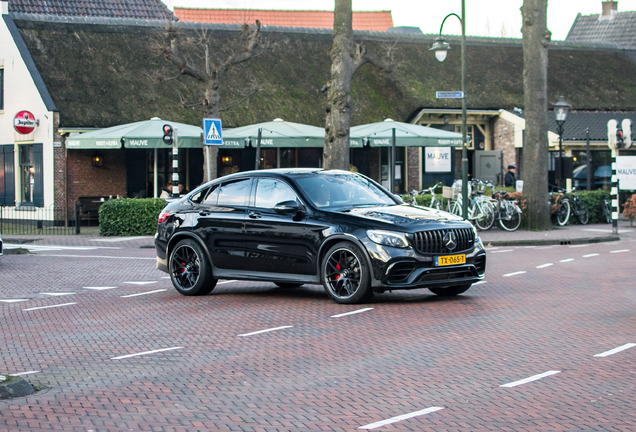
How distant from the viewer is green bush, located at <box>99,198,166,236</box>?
83.3 ft

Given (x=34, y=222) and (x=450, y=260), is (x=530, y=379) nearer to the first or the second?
(x=450, y=260)

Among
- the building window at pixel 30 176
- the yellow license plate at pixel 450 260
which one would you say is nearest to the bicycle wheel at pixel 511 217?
the building window at pixel 30 176

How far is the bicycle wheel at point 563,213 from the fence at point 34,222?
14.4m

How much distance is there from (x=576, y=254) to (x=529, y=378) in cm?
1269

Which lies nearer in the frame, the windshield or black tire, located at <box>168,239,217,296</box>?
the windshield

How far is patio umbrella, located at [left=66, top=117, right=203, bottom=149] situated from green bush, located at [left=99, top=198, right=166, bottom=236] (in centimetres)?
213

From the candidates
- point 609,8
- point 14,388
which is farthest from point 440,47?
point 609,8

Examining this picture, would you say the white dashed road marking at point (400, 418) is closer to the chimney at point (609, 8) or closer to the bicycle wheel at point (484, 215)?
the bicycle wheel at point (484, 215)

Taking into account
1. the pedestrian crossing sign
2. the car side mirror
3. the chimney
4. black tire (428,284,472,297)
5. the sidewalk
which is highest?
the chimney

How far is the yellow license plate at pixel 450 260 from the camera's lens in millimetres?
10984

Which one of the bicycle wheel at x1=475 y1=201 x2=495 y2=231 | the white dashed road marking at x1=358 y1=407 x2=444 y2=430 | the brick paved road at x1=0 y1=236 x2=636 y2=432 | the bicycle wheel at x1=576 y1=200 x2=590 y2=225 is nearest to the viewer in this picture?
the white dashed road marking at x1=358 y1=407 x2=444 y2=430

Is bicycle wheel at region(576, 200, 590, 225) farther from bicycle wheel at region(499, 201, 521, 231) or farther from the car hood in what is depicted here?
the car hood

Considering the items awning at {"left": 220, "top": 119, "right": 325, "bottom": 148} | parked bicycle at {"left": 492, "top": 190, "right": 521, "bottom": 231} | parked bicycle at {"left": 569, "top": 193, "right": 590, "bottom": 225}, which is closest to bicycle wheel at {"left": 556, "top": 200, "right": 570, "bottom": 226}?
parked bicycle at {"left": 569, "top": 193, "right": 590, "bottom": 225}

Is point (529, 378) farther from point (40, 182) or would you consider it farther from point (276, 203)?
point (40, 182)
